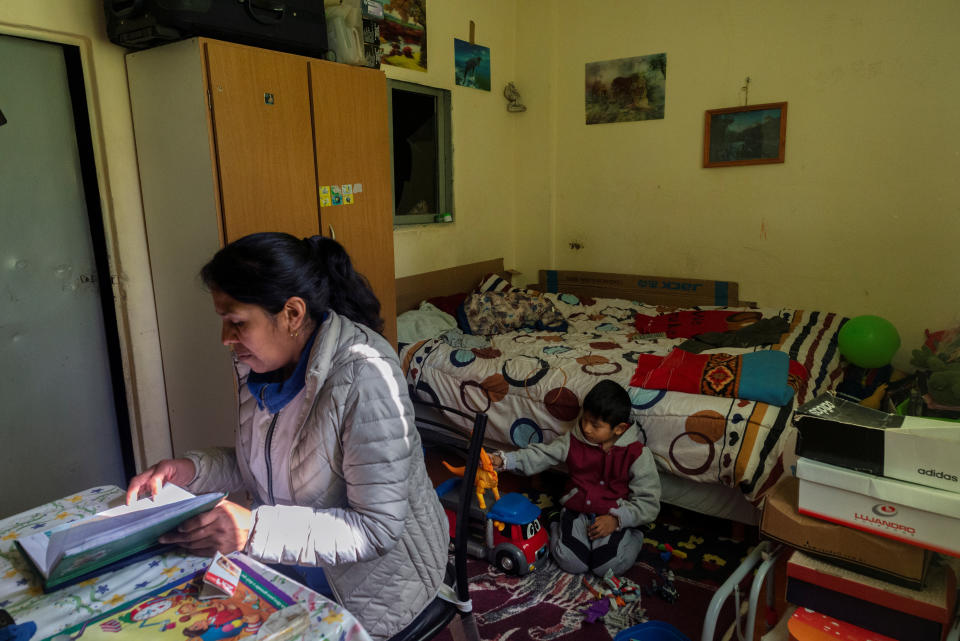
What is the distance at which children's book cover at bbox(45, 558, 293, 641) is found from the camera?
2.85 feet

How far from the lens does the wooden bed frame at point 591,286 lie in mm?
3799

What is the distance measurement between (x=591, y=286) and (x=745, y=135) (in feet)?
4.71

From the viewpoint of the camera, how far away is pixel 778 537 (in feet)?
4.59

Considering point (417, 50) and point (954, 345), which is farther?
point (417, 50)

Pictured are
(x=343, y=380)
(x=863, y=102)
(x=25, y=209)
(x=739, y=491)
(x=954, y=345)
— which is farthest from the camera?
(x=863, y=102)

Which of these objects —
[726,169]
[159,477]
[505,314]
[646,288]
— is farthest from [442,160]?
[159,477]

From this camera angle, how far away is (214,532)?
3.40 feet

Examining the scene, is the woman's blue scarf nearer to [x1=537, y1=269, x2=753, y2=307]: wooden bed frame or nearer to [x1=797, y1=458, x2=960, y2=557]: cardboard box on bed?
[x1=797, y1=458, x2=960, y2=557]: cardboard box on bed

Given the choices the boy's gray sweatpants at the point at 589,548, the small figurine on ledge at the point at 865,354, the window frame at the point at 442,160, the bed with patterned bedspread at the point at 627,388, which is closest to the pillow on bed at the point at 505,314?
the bed with patterned bedspread at the point at 627,388

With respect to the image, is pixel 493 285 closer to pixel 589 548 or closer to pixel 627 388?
pixel 627 388

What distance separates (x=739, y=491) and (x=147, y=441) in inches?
93.2

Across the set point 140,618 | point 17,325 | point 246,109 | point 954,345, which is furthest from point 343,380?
point 954,345

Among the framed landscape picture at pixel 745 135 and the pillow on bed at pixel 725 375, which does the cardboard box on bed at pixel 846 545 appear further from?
the framed landscape picture at pixel 745 135

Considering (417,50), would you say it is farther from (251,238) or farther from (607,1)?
(251,238)
